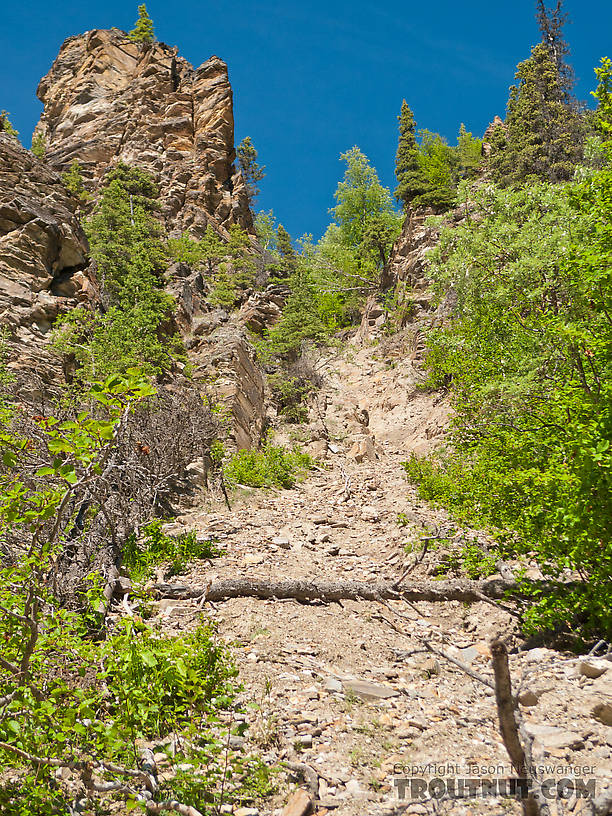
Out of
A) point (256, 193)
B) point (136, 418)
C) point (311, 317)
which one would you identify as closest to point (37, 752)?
point (136, 418)

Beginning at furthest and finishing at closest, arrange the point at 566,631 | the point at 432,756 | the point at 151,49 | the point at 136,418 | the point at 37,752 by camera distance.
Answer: the point at 151,49 → the point at 136,418 → the point at 566,631 → the point at 432,756 → the point at 37,752

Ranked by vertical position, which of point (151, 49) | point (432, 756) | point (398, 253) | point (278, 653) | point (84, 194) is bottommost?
point (432, 756)

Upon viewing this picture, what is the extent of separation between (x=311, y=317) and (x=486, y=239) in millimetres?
12325

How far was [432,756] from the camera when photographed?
393cm

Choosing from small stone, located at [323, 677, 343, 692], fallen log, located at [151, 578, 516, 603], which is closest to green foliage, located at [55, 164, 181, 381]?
fallen log, located at [151, 578, 516, 603]

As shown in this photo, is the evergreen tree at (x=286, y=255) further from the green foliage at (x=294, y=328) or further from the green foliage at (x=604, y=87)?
the green foliage at (x=604, y=87)

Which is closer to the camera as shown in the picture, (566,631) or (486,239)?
(566,631)

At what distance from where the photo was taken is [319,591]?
24.7 ft

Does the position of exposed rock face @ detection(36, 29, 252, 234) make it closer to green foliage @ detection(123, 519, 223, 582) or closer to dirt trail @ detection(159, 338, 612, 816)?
dirt trail @ detection(159, 338, 612, 816)

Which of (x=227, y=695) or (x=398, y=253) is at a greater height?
(x=398, y=253)

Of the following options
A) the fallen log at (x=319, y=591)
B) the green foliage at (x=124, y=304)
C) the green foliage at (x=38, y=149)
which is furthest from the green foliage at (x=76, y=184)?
the fallen log at (x=319, y=591)

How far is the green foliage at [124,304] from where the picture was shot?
567 inches

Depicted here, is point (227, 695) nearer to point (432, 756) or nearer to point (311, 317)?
point (432, 756)

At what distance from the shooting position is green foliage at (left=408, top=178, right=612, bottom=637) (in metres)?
4.76
